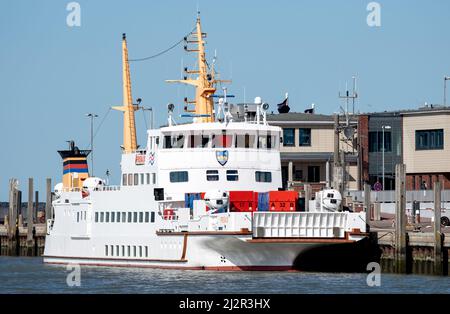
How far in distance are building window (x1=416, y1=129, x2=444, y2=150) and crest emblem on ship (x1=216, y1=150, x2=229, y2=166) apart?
111 ft

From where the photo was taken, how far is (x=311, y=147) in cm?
8319

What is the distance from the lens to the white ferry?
43125 millimetres

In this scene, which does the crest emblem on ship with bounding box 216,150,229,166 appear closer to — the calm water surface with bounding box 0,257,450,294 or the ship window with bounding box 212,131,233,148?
the ship window with bounding box 212,131,233,148

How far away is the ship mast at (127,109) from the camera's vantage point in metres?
59.3

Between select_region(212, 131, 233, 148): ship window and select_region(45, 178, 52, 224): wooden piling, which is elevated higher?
select_region(212, 131, 233, 148): ship window

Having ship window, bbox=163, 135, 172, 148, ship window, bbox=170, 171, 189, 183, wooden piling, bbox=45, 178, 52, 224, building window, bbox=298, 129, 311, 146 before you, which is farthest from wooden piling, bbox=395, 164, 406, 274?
building window, bbox=298, 129, 311, 146

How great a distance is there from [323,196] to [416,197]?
96.8 feet

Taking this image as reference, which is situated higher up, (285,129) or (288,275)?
(285,129)

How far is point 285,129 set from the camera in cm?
8262
